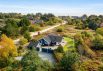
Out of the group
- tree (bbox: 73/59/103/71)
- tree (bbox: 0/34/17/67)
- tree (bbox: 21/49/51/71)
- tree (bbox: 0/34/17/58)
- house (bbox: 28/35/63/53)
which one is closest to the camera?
tree (bbox: 21/49/51/71)

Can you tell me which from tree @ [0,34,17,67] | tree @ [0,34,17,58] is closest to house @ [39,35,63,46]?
tree @ [0,34,17,58]

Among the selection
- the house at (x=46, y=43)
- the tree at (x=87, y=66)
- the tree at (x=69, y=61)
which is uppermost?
the tree at (x=69, y=61)

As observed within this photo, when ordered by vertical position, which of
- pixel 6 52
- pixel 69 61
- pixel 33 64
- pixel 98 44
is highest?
pixel 33 64

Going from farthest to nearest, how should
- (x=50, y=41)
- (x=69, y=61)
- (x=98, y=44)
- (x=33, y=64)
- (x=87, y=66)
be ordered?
1. (x=50, y=41)
2. (x=98, y=44)
3. (x=87, y=66)
4. (x=69, y=61)
5. (x=33, y=64)

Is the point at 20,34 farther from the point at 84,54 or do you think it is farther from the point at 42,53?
the point at 84,54

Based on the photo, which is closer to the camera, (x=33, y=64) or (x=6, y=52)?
(x=33, y=64)

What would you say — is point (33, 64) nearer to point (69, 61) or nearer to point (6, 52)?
point (69, 61)

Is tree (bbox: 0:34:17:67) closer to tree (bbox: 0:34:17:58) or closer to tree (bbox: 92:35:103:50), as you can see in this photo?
tree (bbox: 0:34:17:58)

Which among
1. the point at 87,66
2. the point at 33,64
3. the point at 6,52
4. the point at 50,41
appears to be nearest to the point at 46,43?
the point at 50,41

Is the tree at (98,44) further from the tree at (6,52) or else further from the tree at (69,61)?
the tree at (69,61)

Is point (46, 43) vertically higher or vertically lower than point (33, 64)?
lower

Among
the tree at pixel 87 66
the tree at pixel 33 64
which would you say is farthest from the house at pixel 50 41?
the tree at pixel 33 64

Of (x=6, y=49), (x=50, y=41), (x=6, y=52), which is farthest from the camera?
(x=50, y=41)
